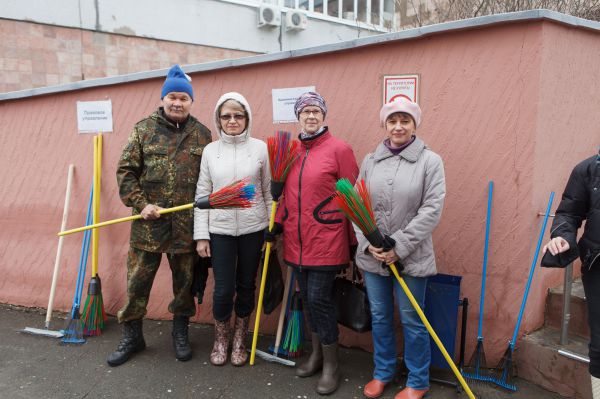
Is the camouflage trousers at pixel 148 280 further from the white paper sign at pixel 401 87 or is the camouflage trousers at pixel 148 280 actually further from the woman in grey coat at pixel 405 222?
the white paper sign at pixel 401 87

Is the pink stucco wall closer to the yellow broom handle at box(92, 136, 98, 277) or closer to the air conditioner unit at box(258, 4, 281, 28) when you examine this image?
the yellow broom handle at box(92, 136, 98, 277)

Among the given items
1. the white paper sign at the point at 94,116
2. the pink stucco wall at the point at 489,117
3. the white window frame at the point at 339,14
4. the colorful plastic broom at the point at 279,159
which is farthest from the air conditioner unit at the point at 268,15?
the colorful plastic broom at the point at 279,159

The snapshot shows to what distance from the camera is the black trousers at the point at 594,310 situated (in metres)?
2.17

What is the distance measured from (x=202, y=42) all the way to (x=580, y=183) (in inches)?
323

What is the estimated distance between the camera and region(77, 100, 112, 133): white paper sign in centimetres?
425

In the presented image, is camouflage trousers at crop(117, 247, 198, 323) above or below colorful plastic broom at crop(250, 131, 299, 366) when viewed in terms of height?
below

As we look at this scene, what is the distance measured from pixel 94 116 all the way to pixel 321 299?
2904 mm


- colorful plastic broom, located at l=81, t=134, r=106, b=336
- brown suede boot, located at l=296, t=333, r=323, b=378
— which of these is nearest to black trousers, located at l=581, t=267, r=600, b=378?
brown suede boot, located at l=296, t=333, r=323, b=378

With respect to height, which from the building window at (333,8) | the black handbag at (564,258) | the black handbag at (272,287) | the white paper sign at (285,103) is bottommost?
the black handbag at (272,287)

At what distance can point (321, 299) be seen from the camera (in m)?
2.93

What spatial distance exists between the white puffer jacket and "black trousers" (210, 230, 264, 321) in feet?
0.23

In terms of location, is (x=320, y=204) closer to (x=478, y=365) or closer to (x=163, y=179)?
(x=163, y=179)

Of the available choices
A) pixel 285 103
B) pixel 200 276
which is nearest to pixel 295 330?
pixel 200 276

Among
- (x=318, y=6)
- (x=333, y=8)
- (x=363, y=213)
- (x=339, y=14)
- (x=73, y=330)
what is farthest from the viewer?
(x=333, y=8)
